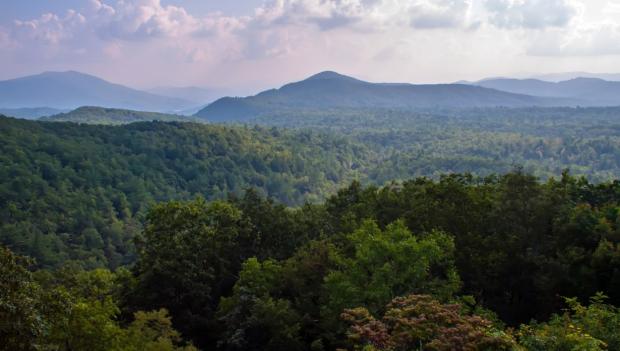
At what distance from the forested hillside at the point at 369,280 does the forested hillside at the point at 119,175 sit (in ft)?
154

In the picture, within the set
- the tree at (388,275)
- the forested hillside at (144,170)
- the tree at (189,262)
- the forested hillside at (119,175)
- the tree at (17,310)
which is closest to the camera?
the tree at (17,310)

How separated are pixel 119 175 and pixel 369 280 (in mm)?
110229

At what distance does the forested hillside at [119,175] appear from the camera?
87.4 m

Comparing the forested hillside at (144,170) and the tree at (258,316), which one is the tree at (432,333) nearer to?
the tree at (258,316)

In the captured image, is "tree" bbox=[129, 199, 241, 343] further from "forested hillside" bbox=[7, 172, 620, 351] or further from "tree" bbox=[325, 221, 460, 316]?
"tree" bbox=[325, 221, 460, 316]

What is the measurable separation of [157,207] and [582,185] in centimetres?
2581

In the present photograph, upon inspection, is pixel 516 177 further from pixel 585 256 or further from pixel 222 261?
pixel 222 261

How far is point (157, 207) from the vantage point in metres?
31.3

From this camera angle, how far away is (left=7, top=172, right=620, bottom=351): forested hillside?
44.8ft

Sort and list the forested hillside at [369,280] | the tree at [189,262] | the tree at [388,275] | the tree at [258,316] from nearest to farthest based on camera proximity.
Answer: the forested hillside at [369,280], the tree at [388,275], the tree at [258,316], the tree at [189,262]

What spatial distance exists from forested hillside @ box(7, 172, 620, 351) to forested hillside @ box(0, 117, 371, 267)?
46886mm

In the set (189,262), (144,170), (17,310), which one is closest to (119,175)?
(144,170)

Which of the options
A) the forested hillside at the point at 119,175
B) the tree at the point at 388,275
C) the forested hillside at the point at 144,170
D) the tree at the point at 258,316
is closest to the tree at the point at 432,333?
the tree at the point at 388,275

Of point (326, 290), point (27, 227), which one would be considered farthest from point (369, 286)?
point (27, 227)
